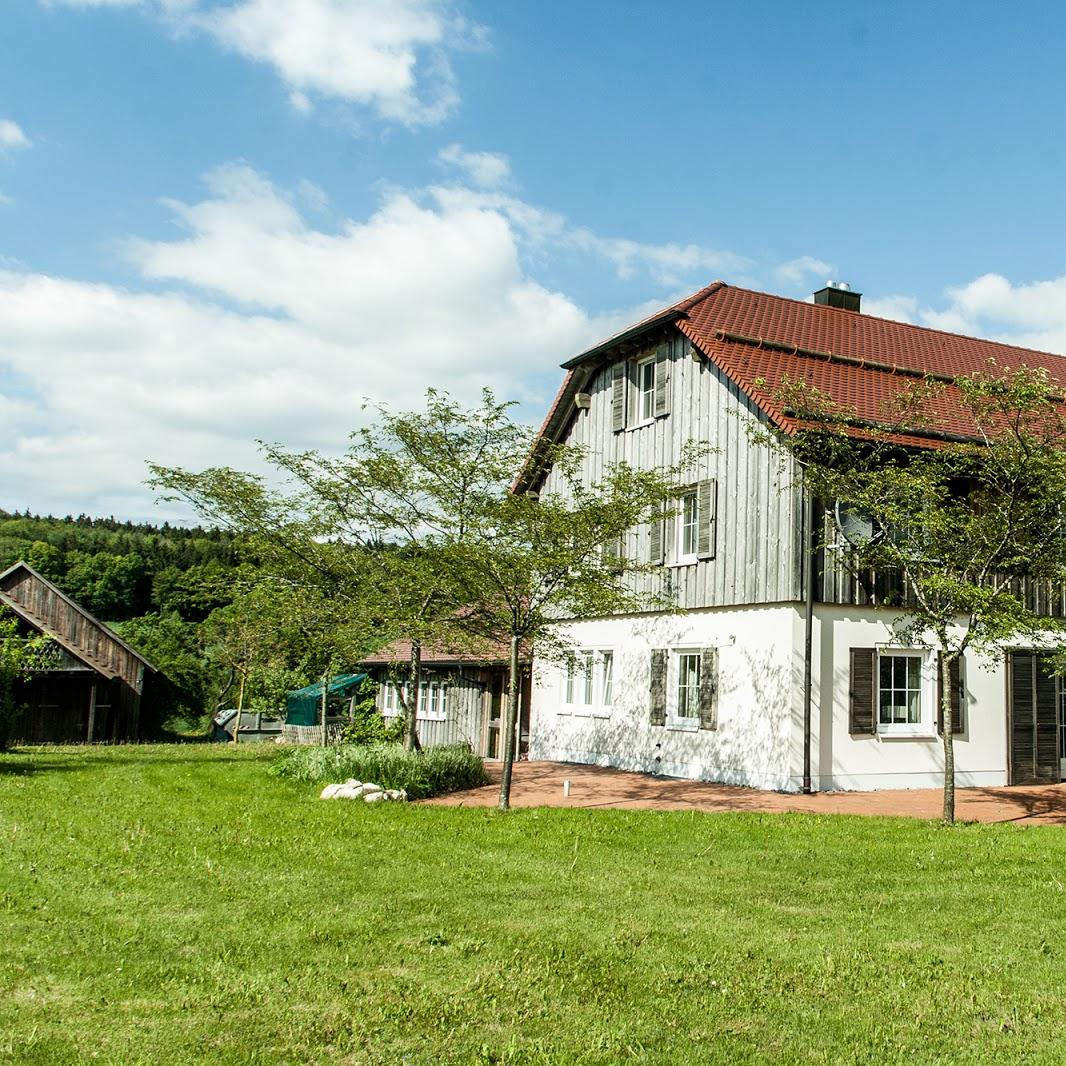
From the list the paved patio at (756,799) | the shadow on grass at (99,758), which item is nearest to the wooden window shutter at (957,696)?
the paved patio at (756,799)

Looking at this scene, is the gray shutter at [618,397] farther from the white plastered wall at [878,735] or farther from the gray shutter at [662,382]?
the white plastered wall at [878,735]

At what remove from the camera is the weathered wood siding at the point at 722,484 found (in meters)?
16.6

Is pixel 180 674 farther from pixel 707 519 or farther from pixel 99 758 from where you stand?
pixel 707 519

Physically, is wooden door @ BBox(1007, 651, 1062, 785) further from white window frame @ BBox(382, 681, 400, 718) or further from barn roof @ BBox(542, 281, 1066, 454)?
white window frame @ BBox(382, 681, 400, 718)

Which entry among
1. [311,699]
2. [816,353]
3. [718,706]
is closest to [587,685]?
[718,706]

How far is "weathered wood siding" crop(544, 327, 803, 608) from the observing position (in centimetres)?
1661

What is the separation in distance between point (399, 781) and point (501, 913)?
26.0ft

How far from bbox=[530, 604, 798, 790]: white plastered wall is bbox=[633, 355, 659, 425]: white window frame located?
3813 millimetres

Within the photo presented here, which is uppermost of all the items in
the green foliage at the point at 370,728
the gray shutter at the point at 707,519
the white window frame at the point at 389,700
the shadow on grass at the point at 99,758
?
the gray shutter at the point at 707,519

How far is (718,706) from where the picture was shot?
17.8 m

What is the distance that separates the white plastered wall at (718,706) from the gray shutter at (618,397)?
3.84 m

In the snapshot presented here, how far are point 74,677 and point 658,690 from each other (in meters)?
23.2

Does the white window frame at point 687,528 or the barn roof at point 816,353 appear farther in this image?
the white window frame at point 687,528

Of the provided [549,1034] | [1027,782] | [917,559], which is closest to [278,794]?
[917,559]
